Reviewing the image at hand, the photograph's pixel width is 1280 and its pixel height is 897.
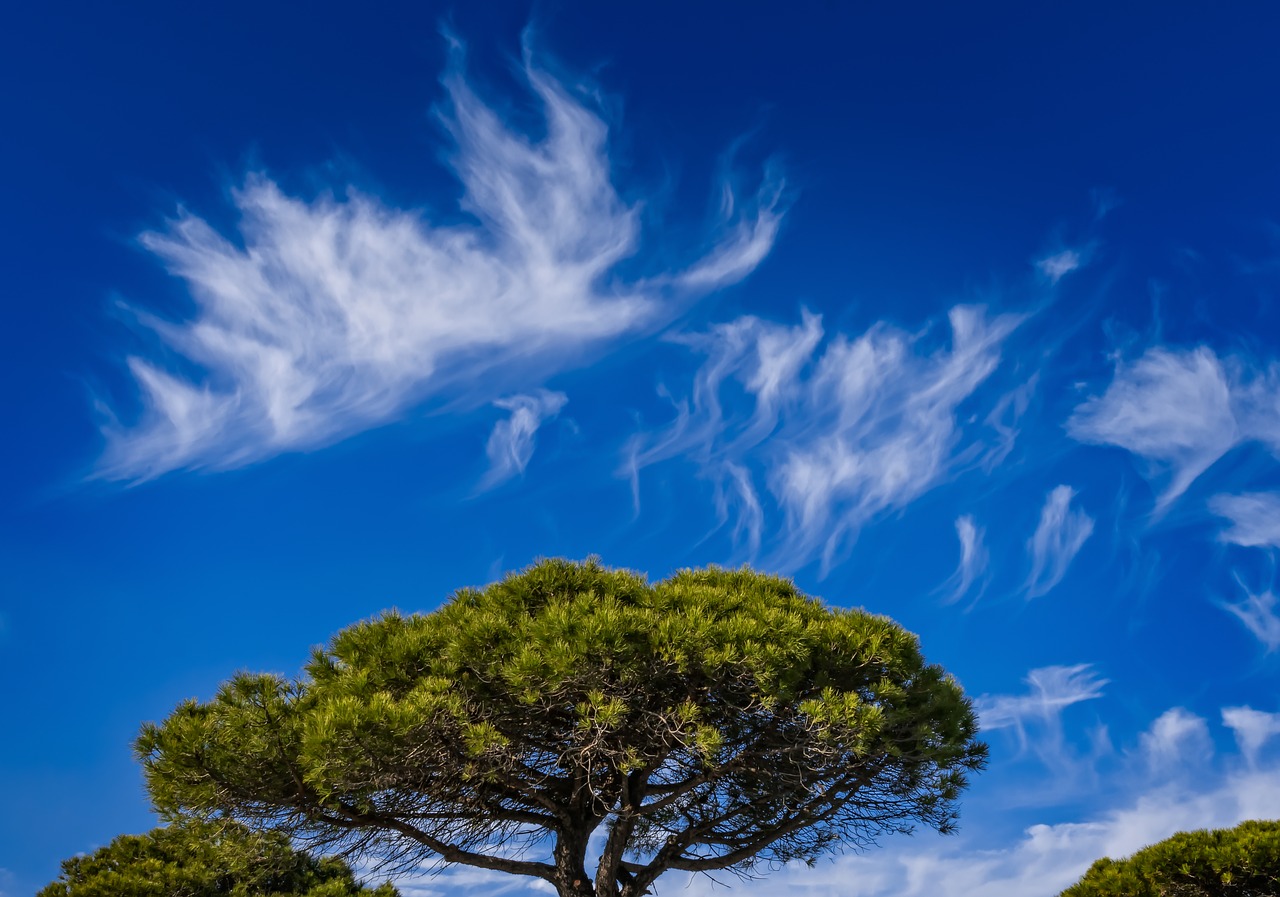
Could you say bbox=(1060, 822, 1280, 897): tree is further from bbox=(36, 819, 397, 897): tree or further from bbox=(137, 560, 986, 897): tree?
bbox=(36, 819, 397, 897): tree

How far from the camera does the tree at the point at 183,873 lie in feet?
44.8

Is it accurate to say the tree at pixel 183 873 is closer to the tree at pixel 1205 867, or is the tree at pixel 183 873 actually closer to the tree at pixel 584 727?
the tree at pixel 584 727

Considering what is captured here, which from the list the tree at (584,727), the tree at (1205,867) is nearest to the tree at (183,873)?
the tree at (584,727)

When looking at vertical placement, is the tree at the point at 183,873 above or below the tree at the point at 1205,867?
above

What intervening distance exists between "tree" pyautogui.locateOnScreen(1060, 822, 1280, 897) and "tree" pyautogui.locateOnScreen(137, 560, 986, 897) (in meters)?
2.87

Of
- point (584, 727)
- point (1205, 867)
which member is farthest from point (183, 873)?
point (1205, 867)

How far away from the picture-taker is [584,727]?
9352mm

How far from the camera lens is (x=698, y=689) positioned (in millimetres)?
10102

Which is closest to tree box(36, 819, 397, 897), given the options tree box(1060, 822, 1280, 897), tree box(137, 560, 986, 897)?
tree box(137, 560, 986, 897)

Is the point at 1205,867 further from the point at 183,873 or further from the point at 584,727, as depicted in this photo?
the point at 183,873

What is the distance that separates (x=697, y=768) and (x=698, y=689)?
1.25m

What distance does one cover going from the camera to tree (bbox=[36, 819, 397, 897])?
13648mm

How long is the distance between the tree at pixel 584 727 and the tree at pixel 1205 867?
2.87 meters

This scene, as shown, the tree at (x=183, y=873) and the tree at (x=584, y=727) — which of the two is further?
the tree at (x=183, y=873)
